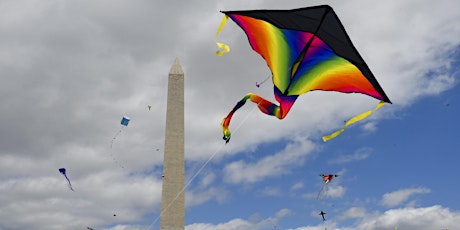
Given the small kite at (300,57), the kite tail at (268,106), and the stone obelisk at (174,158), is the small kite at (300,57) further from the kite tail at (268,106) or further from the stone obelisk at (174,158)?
the stone obelisk at (174,158)

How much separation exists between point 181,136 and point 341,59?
17089 mm

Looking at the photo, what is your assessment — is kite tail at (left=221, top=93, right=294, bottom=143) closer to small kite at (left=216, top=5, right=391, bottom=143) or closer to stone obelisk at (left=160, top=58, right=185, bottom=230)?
small kite at (left=216, top=5, right=391, bottom=143)

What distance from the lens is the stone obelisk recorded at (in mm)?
23938

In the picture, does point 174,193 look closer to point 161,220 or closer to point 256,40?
point 161,220

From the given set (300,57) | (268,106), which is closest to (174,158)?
(268,106)

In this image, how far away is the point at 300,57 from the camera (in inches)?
352

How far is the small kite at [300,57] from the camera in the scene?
8422mm

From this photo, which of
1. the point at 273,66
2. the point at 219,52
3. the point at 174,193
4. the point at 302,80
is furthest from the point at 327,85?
the point at 174,193

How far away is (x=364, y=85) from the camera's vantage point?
8.71 metres

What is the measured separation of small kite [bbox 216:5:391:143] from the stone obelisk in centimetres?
1552

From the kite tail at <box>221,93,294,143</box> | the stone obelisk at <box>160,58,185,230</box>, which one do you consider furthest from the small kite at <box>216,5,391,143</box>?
the stone obelisk at <box>160,58,185,230</box>

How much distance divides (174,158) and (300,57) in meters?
16.6

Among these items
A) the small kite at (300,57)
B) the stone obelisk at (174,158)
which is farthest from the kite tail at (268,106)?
the stone obelisk at (174,158)

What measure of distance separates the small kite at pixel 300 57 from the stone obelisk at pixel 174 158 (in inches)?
611
